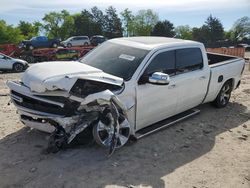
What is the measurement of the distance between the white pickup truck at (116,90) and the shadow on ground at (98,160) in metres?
0.25

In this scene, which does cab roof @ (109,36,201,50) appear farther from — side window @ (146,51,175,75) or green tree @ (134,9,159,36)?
green tree @ (134,9,159,36)

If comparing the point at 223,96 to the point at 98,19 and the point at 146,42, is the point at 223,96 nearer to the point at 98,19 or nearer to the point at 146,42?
the point at 146,42

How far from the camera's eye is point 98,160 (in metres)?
4.87

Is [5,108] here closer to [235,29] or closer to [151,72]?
[151,72]

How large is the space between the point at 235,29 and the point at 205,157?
301 feet

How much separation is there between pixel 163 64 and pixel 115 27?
233ft

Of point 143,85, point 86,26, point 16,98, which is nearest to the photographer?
point 16,98

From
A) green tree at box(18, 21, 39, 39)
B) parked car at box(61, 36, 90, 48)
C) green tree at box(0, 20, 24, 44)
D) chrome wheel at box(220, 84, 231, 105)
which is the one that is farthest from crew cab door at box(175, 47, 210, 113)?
green tree at box(18, 21, 39, 39)

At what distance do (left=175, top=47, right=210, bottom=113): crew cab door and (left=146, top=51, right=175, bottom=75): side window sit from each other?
15 centimetres

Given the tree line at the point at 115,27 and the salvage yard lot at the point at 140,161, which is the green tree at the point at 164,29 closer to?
the tree line at the point at 115,27

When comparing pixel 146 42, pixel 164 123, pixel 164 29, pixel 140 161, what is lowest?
pixel 164 29

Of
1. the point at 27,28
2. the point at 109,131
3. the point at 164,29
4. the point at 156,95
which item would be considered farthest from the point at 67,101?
the point at 27,28

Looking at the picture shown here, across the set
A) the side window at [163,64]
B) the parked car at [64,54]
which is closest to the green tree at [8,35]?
the parked car at [64,54]

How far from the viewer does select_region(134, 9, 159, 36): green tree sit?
81500mm
